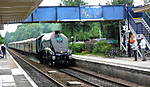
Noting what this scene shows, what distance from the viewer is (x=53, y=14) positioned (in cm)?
3219

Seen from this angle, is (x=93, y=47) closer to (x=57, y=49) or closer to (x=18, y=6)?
(x=57, y=49)

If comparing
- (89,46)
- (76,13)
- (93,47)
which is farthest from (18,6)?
(89,46)

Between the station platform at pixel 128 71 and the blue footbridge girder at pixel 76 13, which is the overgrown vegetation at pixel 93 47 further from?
the station platform at pixel 128 71

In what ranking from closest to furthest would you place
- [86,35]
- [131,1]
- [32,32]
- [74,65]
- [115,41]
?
1. [74,65]
2. [115,41]
3. [131,1]
4. [86,35]
5. [32,32]

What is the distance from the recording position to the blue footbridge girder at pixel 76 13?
105ft

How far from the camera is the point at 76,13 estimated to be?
3272cm

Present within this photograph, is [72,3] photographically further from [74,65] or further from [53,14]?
[74,65]

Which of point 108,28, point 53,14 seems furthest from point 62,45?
point 108,28

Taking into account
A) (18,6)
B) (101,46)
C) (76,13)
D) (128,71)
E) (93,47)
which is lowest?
(128,71)

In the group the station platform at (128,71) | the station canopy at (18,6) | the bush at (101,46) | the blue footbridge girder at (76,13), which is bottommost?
the station platform at (128,71)

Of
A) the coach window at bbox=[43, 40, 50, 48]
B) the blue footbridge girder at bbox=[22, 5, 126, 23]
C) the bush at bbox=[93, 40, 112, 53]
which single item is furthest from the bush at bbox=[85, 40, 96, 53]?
the coach window at bbox=[43, 40, 50, 48]

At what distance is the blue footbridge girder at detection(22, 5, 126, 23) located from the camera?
31.9 m

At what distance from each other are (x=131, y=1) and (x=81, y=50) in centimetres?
1175

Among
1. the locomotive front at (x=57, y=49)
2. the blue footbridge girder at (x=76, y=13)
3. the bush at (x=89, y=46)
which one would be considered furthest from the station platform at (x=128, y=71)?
the bush at (x=89, y=46)
